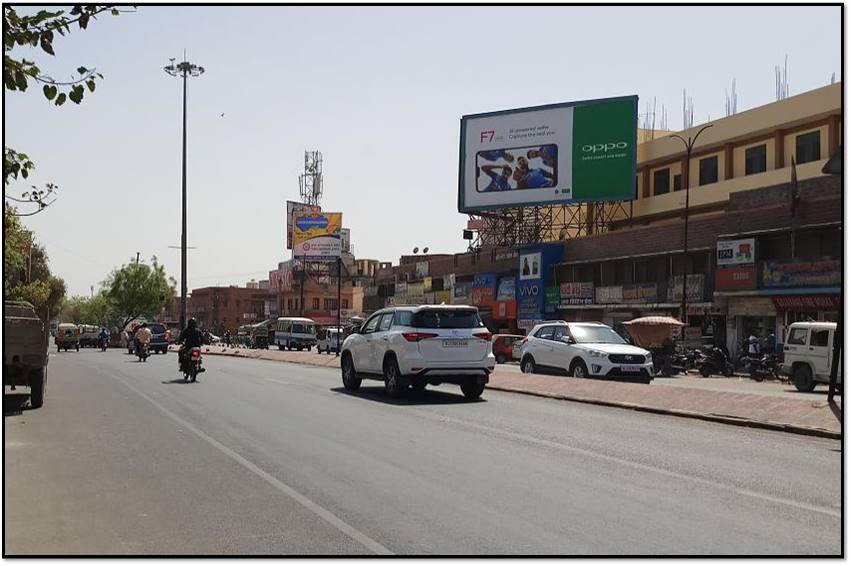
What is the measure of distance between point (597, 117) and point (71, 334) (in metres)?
40.7

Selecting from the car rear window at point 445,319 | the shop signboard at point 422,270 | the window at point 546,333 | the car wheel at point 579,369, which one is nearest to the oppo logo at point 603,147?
the window at point 546,333

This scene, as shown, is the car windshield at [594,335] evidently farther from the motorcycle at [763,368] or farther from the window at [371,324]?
the motorcycle at [763,368]

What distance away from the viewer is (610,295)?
52781 mm

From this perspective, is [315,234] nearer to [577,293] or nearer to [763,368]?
[577,293]

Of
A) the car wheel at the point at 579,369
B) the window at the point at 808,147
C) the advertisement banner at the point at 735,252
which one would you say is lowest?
the car wheel at the point at 579,369

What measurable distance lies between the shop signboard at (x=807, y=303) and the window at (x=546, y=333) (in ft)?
57.3

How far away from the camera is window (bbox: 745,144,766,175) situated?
54.7 m

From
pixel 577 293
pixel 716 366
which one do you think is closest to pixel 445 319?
pixel 716 366

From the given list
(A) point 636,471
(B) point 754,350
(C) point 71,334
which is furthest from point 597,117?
(A) point 636,471

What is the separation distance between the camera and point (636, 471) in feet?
32.1

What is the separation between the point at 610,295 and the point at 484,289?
15857mm

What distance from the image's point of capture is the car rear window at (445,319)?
18609 mm

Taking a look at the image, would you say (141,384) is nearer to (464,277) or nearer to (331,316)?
(464,277)

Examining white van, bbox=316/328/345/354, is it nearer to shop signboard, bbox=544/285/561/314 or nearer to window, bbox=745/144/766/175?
shop signboard, bbox=544/285/561/314
